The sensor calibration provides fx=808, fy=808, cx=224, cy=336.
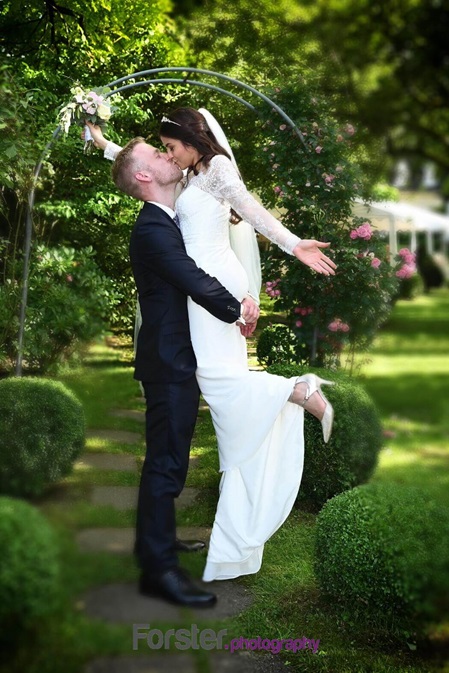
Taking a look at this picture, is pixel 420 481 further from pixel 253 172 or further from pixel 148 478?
pixel 253 172

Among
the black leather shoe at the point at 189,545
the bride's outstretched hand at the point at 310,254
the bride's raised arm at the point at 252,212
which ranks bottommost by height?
the black leather shoe at the point at 189,545

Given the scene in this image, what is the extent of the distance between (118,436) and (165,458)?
974 mm

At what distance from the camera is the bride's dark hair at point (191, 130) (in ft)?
8.93

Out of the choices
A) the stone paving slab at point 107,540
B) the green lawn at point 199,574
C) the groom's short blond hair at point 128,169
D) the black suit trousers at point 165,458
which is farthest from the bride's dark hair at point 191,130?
the stone paving slab at point 107,540

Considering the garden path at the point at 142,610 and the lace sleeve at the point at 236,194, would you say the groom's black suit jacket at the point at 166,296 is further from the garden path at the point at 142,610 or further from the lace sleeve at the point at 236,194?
the garden path at the point at 142,610

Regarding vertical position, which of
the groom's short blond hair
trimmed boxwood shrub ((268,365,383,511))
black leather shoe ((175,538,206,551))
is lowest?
black leather shoe ((175,538,206,551))

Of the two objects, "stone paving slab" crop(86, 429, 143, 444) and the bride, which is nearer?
the bride

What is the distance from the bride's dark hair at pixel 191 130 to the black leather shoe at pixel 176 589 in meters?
1.35

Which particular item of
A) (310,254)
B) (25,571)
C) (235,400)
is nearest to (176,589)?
(235,400)

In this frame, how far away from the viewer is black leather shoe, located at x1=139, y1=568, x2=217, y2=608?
236 cm

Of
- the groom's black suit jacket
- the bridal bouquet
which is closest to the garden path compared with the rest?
the groom's black suit jacket

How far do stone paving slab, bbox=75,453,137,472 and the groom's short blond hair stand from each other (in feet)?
3.20

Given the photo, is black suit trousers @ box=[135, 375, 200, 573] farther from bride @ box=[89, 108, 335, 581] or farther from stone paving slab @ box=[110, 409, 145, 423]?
stone paving slab @ box=[110, 409, 145, 423]

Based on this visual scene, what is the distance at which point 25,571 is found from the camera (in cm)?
→ 180
